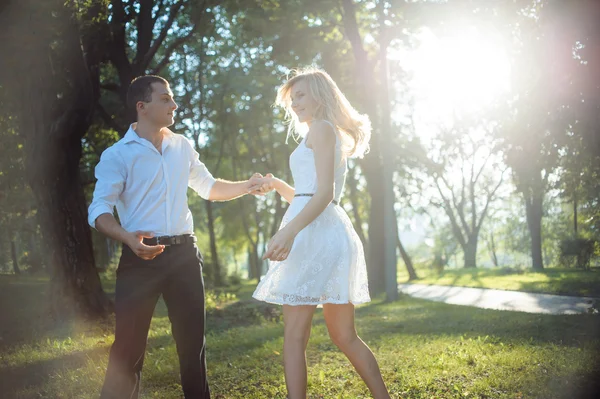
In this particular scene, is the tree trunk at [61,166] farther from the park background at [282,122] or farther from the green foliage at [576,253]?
the green foliage at [576,253]

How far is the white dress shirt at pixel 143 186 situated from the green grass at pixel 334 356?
246cm

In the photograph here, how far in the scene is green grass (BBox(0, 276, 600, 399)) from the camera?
5.82 m

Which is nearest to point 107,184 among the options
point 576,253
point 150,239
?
point 150,239

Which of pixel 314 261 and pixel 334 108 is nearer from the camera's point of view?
pixel 314 261

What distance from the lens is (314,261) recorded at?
3.93 meters

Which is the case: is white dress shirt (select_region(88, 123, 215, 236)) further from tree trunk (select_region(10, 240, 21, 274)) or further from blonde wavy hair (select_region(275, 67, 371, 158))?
tree trunk (select_region(10, 240, 21, 274))

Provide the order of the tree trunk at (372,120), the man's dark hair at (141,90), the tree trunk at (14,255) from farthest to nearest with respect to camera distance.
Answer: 1. the tree trunk at (372,120)
2. the tree trunk at (14,255)
3. the man's dark hair at (141,90)

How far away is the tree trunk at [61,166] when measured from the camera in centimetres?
1004

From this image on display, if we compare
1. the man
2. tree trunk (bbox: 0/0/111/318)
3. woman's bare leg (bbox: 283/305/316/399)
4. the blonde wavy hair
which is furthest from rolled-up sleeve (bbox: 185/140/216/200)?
tree trunk (bbox: 0/0/111/318)

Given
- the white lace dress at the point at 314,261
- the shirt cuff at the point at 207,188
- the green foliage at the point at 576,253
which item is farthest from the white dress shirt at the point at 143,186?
the green foliage at the point at 576,253

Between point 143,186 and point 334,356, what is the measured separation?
14.9 ft

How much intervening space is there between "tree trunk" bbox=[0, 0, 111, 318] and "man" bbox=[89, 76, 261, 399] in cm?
639

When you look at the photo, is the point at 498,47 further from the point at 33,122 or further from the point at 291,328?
the point at 291,328

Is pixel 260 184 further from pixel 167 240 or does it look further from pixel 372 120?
pixel 372 120
